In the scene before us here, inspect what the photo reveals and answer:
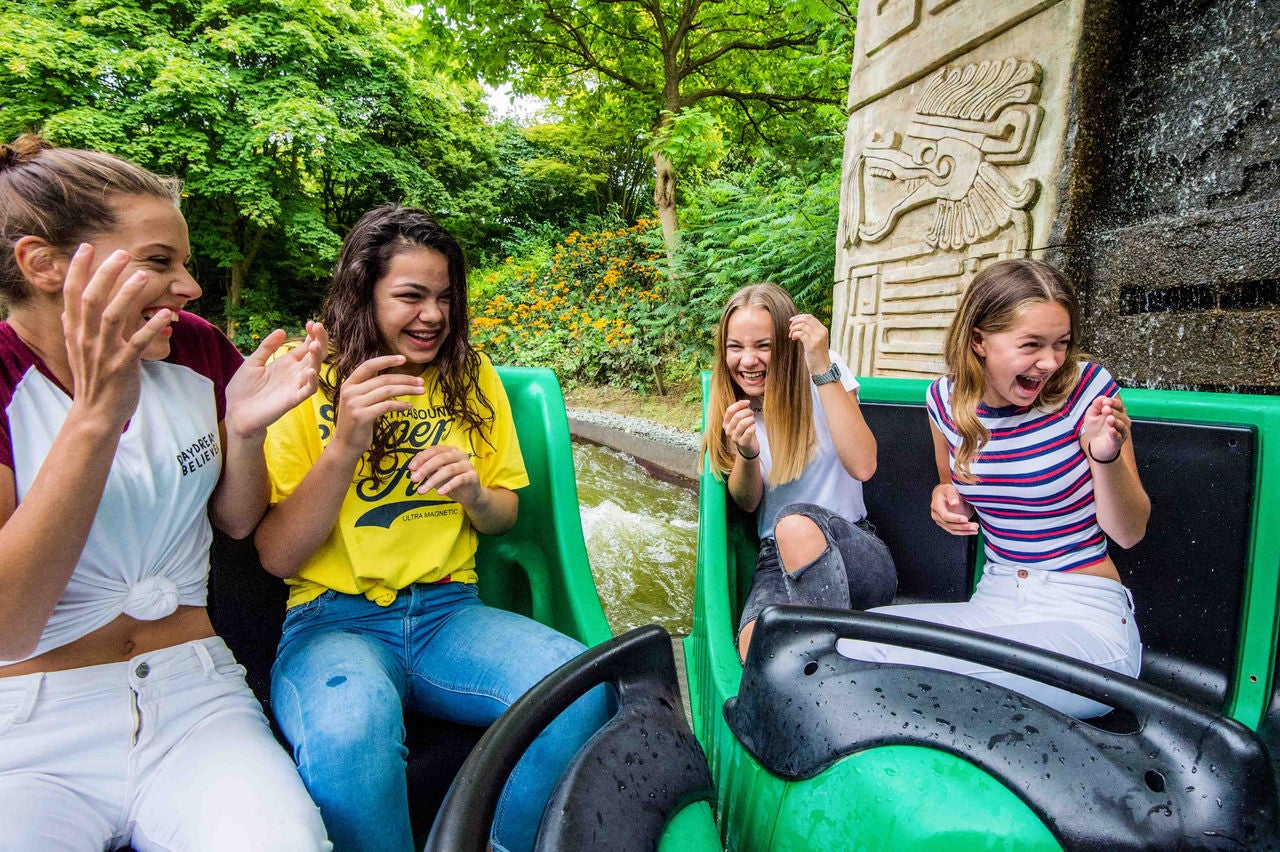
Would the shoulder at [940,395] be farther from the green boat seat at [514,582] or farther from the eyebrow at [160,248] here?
the eyebrow at [160,248]

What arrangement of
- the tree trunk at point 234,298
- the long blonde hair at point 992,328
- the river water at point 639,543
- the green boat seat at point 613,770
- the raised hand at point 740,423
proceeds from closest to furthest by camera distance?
the green boat seat at point 613,770, the long blonde hair at point 992,328, the raised hand at point 740,423, the river water at point 639,543, the tree trunk at point 234,298

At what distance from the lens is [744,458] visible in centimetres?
130

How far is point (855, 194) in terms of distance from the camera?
3.19 metres

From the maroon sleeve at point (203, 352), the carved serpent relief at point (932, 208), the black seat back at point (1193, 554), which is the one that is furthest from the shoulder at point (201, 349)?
the carved serpent relief at point (932, 208)

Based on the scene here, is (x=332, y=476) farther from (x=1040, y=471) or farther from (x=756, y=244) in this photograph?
(x=756, y=244)

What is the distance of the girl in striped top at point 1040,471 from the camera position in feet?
3.19

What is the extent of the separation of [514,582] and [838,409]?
30.9 inches

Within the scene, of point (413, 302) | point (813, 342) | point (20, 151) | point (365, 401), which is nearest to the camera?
point (20, 151)

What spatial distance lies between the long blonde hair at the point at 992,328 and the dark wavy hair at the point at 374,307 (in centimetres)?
93

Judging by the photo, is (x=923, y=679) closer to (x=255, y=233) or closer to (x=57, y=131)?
(x=57, y=131)

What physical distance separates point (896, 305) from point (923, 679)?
261cm

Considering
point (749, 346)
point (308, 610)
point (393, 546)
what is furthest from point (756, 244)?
point (308, 610)

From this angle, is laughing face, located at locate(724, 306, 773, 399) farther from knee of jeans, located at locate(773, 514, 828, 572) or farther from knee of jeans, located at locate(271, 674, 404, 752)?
knee of jeans, located at locate(271, 674, 404, 752)

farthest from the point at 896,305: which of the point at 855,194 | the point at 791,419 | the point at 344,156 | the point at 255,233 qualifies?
the point at 255,233
